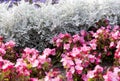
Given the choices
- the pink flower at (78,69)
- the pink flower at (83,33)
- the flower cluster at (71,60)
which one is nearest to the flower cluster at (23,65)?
the flower cluster at (71,60)

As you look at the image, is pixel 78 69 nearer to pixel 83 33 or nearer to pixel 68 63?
pixel 68 63

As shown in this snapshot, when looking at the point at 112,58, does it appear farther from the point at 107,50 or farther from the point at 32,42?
the point at 32,42

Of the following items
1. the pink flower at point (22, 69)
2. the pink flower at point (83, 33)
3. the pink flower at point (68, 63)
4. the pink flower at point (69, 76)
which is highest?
Answer: the pink flower at point (22, 69)

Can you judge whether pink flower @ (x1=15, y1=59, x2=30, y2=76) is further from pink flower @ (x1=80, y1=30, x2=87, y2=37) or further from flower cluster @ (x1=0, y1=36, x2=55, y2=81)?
pink flower @ (x1=80, y1=30, x2=87, y2=37)

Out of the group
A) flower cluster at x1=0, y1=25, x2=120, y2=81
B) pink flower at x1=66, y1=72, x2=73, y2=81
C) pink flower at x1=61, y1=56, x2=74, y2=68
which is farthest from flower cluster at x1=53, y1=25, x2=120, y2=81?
pink flower at x1=66, y1=72, x2=73, y2=81

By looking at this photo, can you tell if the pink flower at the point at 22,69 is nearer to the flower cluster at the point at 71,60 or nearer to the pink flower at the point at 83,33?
the flower cluster at the point at 71,60

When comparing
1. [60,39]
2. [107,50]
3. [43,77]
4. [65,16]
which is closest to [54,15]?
[65,16]

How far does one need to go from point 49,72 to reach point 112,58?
0.99m

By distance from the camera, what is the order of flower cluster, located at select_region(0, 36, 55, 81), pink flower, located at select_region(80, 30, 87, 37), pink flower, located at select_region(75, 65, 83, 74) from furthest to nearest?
pink flower, located at select_region(80, 30, 87, 37)
pink flower, located at select_region(75, 65, 83, 74)
flower cluster, located at select_region(0, 36, 55, 81)

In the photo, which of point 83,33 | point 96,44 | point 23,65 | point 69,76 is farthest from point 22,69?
point 83,33

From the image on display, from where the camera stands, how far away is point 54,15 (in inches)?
150

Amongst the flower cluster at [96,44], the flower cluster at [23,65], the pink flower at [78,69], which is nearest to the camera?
the flower cluster at [23,65]

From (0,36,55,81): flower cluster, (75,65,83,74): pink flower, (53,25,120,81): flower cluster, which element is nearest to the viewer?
(0,36,55,81): flower cluster

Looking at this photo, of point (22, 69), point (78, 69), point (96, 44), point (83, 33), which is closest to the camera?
point (22, 69)
